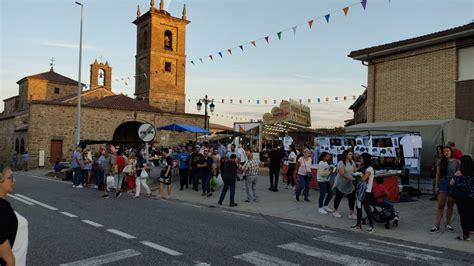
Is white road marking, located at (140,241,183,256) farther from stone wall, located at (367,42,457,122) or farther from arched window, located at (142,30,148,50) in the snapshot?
arched window, located at (142,30,148,50)

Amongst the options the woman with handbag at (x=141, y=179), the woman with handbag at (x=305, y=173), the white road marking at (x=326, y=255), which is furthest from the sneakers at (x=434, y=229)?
the woman with handbag at (x=141, y=179)

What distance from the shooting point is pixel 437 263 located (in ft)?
20.0

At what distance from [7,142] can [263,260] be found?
41.5 meters

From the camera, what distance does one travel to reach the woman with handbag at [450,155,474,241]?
24.6 ft

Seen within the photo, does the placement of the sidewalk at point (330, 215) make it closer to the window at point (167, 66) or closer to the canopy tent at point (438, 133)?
the canopy tent at point (438, 133)

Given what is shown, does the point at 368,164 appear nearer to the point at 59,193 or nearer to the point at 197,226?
the point at 197,226

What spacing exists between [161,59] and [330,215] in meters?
41.2

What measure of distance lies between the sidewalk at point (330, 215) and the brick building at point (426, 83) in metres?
3.88

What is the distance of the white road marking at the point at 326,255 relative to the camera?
6.00 m

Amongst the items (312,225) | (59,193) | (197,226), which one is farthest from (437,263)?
(59,193)

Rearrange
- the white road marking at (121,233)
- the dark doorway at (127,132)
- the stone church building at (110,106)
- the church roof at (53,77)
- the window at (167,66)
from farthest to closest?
the church roof at (53,77)
the window at (167,66)
the dark doorway at (127,132)
the stone church building at (110,106)
the white road marking at (121,233)

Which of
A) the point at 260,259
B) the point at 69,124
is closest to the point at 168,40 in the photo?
the point at 69,124

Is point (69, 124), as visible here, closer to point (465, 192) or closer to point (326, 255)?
point (326, 255)

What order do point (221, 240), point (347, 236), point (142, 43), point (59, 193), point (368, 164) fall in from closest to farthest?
point (221, 240), point (347, 236), point (368, 164), point (59, 193), point (142, 43)
